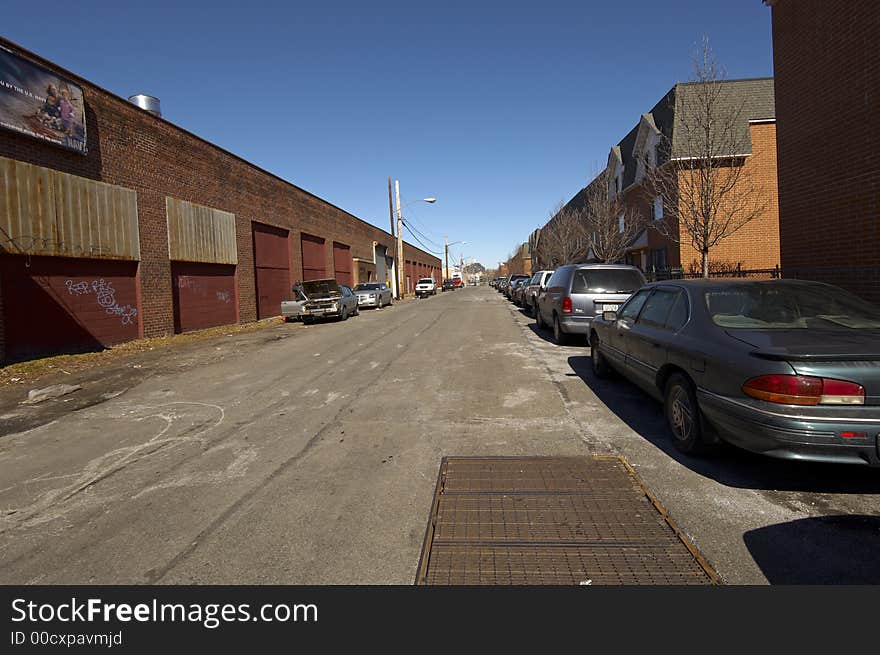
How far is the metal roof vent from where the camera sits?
1692 centimetres

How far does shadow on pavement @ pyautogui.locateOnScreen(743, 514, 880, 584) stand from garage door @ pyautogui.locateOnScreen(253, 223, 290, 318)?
21421 millimetres

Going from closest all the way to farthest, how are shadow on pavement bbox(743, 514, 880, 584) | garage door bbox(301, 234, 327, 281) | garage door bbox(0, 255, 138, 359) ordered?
shadow on pavement bbox(743, 514, 880, 584)
garage door bbox(0, 255, 138, 359)
garage door bbox(301, 234, 327, 281)

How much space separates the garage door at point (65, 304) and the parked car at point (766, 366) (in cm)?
1252

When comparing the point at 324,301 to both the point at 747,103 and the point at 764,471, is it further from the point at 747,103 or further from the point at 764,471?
the point at 747,103

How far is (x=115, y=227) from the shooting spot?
44.2ft

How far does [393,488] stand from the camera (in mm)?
3904

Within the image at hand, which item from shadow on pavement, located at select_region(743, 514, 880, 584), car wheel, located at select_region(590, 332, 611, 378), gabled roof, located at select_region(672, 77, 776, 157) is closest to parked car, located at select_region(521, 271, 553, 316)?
gabled roof, located at select_region(672, 77, 776, 157)

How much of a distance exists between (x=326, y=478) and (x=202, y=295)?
1575 centimetres

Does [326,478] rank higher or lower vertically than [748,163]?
lower

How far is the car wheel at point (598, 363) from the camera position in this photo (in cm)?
739

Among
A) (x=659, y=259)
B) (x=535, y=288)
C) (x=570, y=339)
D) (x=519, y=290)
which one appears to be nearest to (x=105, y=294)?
(x=570, y=339)

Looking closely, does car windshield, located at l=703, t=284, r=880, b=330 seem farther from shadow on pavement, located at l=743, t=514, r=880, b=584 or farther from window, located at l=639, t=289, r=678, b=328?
shadow on pavement, located at l=743, t=514, r=880, b=584

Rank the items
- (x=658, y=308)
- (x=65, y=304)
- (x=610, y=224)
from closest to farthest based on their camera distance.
Answer: 1. (x=658, y=308)
2. (x=65, y=304)
3. (x=610, y=224)

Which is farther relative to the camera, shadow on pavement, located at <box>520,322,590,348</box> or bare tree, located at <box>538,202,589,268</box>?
bare tree, located at <box>538,202,589,268</box>
